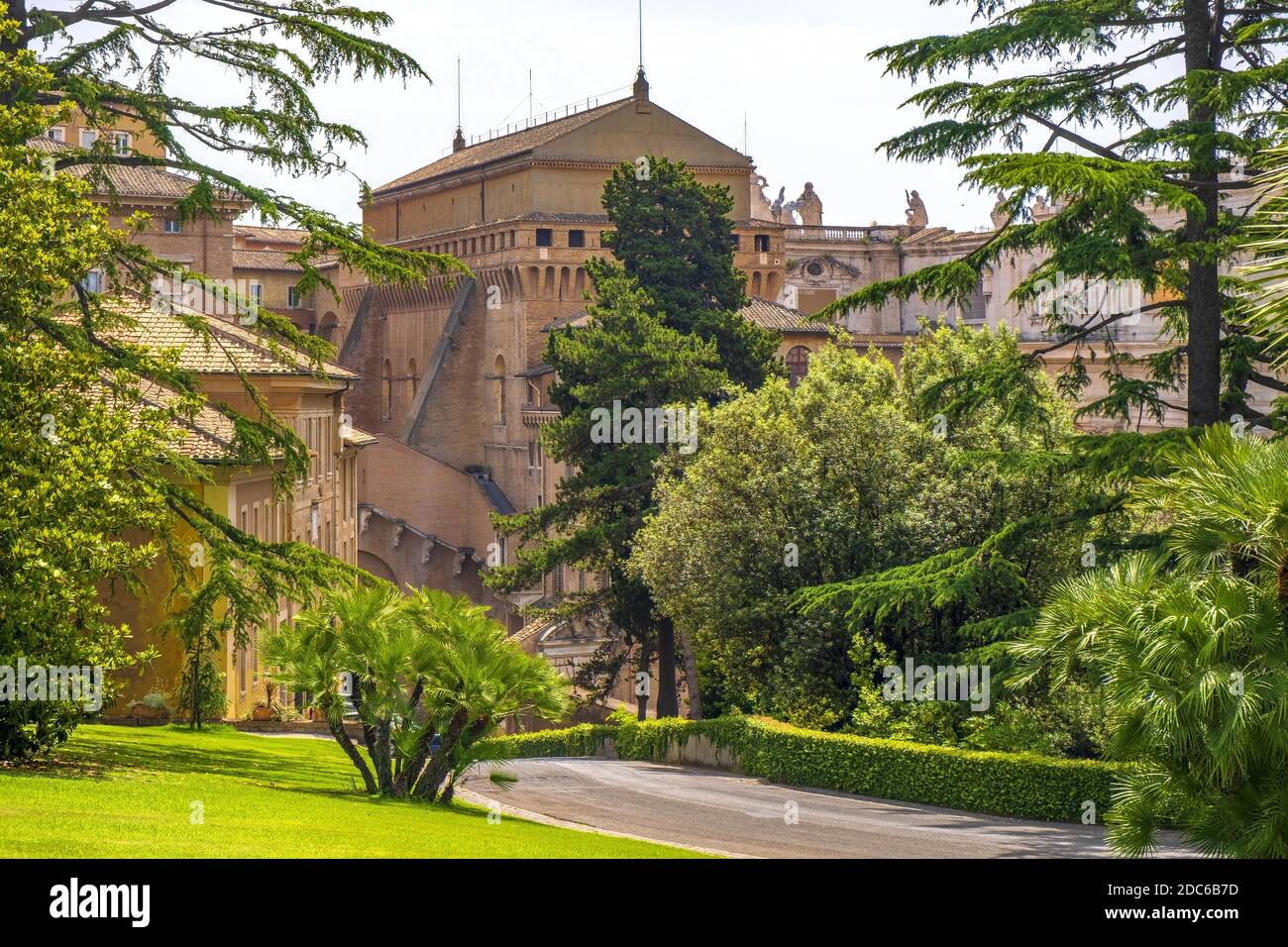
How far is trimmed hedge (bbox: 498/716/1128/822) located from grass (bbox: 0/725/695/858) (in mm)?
2907

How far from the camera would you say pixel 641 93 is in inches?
3863

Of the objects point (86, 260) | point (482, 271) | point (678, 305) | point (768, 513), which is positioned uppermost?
point (482, 271)

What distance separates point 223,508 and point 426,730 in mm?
12233

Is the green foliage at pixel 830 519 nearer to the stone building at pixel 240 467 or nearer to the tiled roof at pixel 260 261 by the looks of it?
the stone building at pixel 240 467

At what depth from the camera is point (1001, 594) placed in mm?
32188

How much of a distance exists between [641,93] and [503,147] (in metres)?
10.2

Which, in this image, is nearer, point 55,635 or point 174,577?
point 55,635

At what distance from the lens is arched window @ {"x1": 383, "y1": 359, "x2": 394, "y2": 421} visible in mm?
106938

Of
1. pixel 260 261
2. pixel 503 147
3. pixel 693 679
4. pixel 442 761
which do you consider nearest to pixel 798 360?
pixel 503 147

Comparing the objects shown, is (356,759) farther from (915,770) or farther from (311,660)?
(915,770)

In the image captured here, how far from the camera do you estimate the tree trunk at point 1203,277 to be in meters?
24.3

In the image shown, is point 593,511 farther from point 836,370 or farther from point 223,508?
point 223,508

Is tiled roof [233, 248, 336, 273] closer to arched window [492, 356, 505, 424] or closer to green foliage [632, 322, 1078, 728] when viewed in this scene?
arched window [492, 356, 505, 424]

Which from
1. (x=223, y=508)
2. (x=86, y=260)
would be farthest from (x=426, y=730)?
(x=223, y=508)
